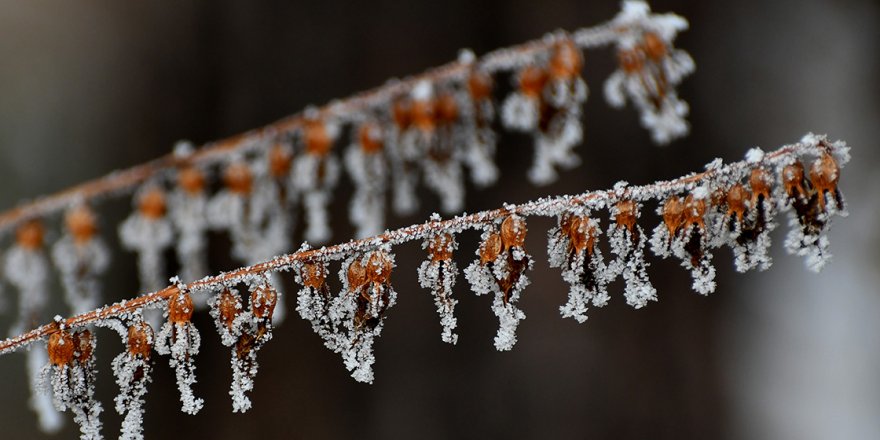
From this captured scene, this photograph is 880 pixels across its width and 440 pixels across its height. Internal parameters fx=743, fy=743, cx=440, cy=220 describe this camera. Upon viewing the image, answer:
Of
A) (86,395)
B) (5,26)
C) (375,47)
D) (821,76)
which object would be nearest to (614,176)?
(821,76)

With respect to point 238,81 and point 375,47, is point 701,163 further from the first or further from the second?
point 238,81

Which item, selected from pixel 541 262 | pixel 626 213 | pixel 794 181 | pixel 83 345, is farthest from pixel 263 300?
pixel 541 262

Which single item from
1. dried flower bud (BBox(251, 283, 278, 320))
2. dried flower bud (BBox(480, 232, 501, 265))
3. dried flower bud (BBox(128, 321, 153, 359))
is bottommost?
dried flower bud (BBox(128, 321, 153, 359))

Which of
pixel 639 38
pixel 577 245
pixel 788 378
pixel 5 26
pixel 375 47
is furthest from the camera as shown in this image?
pixel 5 26

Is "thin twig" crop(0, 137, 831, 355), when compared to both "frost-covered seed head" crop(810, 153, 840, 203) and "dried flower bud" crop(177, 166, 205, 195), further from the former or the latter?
"dried flower bud" crop(177, 166, 205, 195)

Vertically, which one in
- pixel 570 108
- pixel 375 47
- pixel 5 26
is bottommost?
pixel 570 108

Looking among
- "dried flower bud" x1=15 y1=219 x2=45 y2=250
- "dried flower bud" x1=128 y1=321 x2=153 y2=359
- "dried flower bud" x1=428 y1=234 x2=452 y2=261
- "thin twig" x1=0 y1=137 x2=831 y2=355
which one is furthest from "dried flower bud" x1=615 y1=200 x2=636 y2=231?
"dried flower bud" x1=15 y1=219 x2=45 y2=250

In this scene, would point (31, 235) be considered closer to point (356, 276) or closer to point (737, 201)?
point (356, 276)
